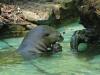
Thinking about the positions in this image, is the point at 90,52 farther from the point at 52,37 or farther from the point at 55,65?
the point at 55,65

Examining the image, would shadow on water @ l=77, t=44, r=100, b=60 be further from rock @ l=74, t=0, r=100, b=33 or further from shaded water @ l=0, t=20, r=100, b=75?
rock @ l=74, t=0, r=100, b=33

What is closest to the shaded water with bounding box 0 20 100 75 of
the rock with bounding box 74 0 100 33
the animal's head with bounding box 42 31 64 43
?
the animal's head with bounding box 42 31 64 43

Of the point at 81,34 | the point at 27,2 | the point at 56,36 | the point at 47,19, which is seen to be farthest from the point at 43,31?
the point at 27,2

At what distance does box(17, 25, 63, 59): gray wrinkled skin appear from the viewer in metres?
7.78

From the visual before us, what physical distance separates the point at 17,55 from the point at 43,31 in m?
0.83

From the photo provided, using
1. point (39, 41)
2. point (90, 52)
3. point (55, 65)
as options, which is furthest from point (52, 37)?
point (55, 65)

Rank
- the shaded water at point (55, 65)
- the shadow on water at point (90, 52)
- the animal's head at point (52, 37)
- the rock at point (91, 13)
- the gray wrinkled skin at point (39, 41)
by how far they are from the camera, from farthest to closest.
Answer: the animal's head at point (52, 37) → the gray wrinkled skin at point (39, 41) → the rock at point (91, 13) → the shadow on water at point (90, 52) → the shaded water at point (55, 65)

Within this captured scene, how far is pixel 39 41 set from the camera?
794 centimetres

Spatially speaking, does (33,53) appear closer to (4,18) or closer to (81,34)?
(81,34)

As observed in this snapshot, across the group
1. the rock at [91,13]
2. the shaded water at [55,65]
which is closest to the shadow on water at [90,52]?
the shaded water at [55,65]

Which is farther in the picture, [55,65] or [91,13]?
[91,13]

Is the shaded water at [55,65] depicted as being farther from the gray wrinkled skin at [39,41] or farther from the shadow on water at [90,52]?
the gray wrinkled skin at [39,41]

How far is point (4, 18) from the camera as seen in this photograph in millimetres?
11078

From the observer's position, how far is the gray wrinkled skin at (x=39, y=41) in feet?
25.5
